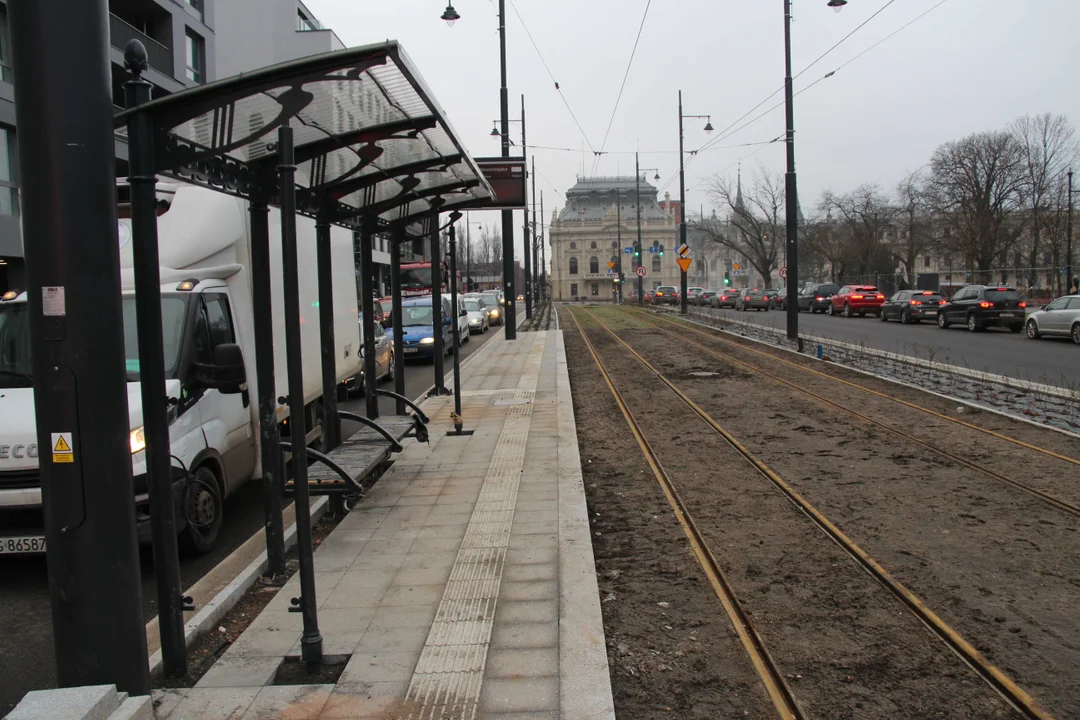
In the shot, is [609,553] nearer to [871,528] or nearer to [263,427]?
[871,528]

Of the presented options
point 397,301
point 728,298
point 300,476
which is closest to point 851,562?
point 300,476

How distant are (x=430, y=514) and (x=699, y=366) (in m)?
11.9

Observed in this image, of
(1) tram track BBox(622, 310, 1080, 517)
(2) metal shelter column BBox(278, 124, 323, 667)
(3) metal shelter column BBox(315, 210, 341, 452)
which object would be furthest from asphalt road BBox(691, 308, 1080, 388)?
(2) metal shelter column BBox(278, 124, 323, 667)

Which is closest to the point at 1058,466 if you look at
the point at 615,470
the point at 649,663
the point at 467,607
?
the point at 615,470

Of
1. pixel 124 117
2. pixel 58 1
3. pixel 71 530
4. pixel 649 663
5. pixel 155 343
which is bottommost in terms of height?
pixel 649 663

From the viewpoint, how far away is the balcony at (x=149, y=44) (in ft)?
87.4

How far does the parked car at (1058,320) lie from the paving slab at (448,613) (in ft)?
61.9

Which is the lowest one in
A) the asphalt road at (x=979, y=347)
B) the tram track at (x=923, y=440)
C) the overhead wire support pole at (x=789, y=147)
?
the tram track at (x=923, y=440)

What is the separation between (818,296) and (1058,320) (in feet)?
77.1

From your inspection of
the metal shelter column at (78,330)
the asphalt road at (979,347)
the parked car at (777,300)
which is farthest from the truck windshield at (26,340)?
the parked car at (777,300)

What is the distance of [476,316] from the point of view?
35406mm

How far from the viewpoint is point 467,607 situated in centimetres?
473

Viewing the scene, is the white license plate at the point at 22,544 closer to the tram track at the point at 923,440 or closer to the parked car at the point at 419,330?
the tram track at the point at 923,440

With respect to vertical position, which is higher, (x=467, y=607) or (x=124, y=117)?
(x=124, y=117)
